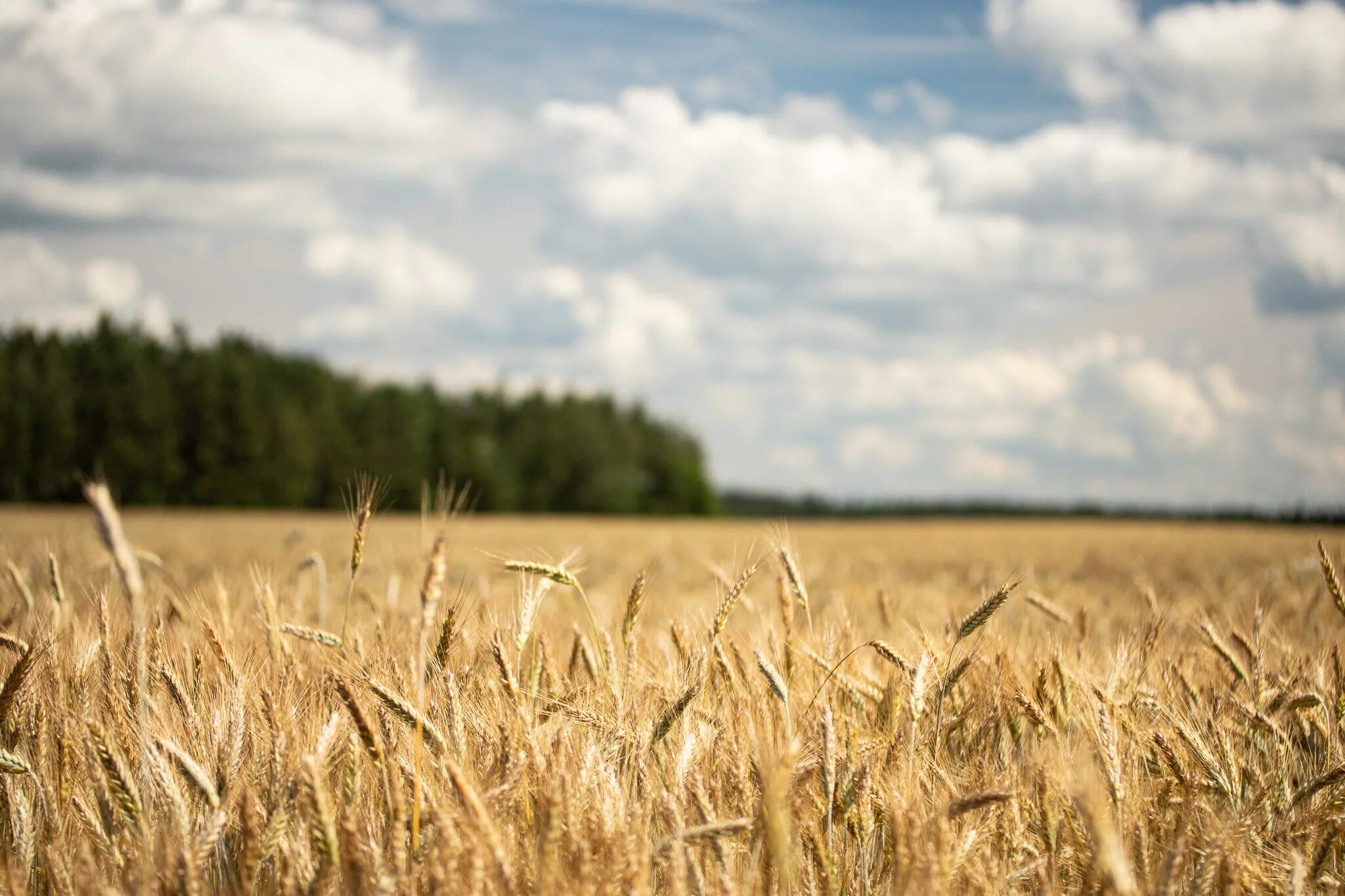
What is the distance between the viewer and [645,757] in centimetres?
224

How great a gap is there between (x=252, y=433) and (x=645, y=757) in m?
57.3

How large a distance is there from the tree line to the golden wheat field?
118 feet

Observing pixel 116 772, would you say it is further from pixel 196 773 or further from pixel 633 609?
pixel 633 609

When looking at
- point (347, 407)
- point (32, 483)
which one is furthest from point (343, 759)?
point (347, 407)

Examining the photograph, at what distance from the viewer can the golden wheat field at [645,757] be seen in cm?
173

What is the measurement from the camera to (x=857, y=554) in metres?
16.3

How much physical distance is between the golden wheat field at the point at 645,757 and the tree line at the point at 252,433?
36.0 meters

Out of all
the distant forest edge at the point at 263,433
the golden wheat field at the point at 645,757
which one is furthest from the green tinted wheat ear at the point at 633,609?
the distant forest edge at the point at 263,433

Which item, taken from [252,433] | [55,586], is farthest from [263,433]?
[55,586]

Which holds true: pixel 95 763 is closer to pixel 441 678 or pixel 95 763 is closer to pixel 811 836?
pixel 441 678

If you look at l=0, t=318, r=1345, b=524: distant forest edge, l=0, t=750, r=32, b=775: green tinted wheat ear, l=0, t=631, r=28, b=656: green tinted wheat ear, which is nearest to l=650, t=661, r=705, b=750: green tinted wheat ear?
l=0, t=750, r=32, b=775: green tinted wheat ear

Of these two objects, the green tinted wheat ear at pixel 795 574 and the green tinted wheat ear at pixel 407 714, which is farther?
the green tinted wheat ear at pixel 795 574

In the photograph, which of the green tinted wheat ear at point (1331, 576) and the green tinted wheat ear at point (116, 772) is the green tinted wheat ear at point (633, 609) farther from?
the green tinted wheat ear at point (1331, 576)

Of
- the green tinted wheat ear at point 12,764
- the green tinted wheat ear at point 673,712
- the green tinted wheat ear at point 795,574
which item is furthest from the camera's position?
the green tinted wheat ear at point 795,574
